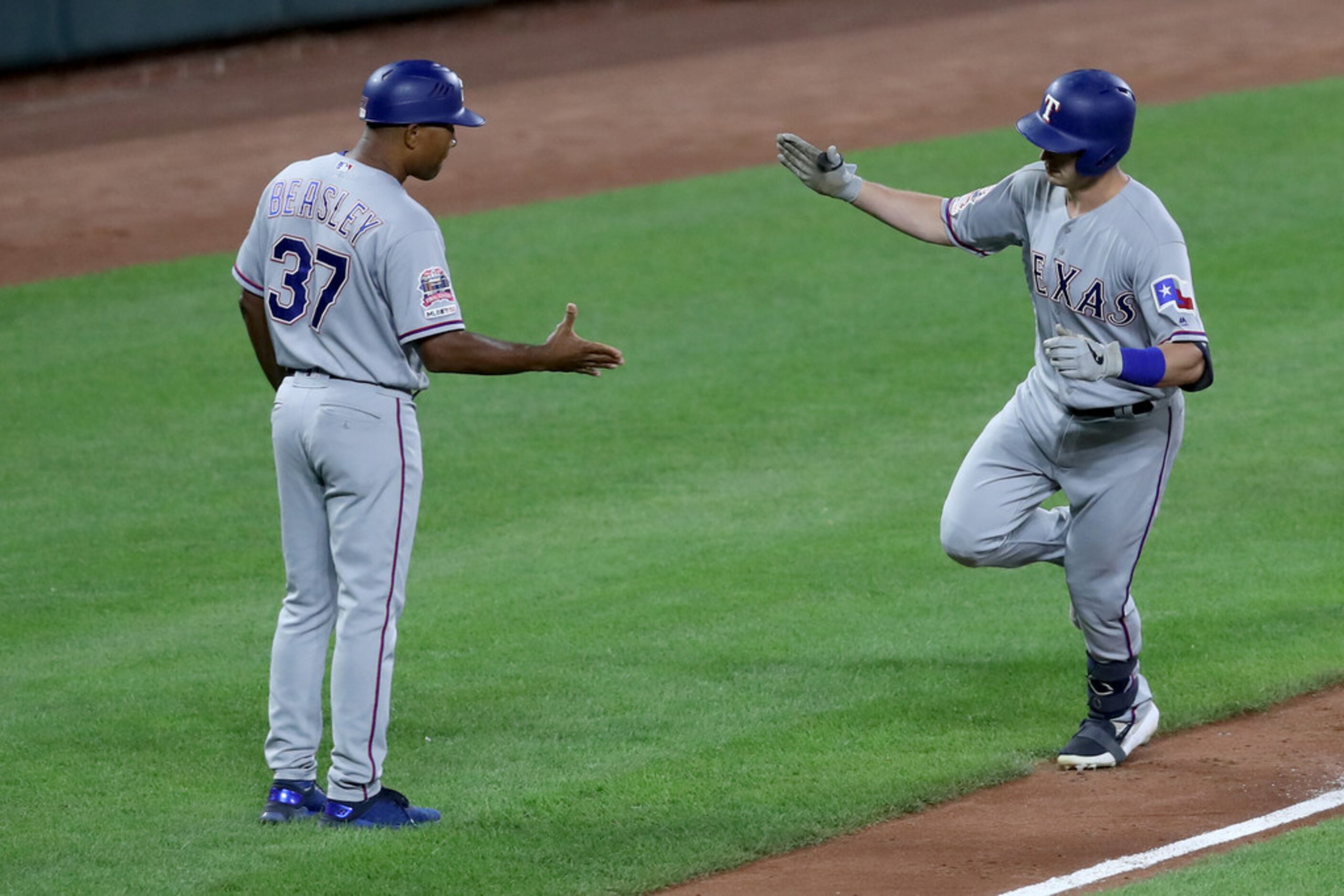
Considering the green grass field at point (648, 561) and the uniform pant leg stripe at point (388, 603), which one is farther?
the green grass field at point (648, 561)

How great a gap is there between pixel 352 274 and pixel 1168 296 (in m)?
2.19

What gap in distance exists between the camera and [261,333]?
17.5 ft

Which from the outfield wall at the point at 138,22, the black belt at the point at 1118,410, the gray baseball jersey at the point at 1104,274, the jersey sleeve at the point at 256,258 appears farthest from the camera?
the outfield wall at the point at 138,22

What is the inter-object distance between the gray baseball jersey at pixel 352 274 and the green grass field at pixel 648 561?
126 cm

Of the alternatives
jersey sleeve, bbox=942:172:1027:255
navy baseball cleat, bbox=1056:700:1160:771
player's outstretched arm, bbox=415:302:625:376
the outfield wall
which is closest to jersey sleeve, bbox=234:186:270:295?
player's outstretched arm, bbox=415:302:625:376

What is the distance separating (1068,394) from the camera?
217 inches

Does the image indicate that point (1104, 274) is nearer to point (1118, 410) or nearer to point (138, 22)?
point (1118, 410)

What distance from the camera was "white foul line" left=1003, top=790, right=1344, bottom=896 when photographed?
462 centimetres

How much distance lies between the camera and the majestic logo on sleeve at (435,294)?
4914 millimetres

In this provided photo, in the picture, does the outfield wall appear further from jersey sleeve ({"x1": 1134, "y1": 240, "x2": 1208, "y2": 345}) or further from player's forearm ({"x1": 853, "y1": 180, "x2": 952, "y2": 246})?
jersey sleeve ({"x1": 1134, "y1": 240, "x2": 1208, "y2": 345})

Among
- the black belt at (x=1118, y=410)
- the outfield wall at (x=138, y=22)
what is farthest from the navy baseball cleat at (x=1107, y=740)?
the outfield wall at (x=138, y=22)

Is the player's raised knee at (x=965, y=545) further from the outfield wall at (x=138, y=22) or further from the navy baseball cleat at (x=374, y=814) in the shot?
the outfield wall at (x=138, y=22)

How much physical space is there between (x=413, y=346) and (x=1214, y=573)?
3854 millimetres

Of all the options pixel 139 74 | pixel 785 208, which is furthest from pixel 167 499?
pixel 139 74
